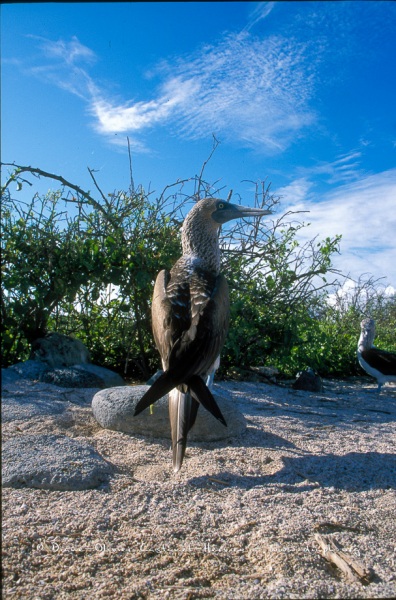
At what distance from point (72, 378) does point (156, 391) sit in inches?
133

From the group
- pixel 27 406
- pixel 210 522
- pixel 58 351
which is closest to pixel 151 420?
pixel 27 406

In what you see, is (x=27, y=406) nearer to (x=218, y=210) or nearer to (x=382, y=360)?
(x=218, y=210)

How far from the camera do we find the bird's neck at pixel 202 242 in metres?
4.09

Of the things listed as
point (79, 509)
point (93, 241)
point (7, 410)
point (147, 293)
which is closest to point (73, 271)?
point (93, 241)

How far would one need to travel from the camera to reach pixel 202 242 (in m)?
4.11

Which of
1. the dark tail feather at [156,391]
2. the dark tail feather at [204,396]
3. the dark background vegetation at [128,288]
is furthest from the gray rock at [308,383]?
the dark tail feather at [156,391]

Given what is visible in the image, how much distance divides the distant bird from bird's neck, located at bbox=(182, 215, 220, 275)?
14.9 ft

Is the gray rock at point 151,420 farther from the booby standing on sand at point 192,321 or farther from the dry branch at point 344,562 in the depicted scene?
the dry branch at point 344,562

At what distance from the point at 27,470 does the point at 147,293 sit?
370cm

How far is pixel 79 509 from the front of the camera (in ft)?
8.20

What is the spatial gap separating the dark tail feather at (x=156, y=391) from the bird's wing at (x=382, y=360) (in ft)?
19.4

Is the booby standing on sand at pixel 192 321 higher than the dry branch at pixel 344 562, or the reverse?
the booby standing on sand at pixel 192 321

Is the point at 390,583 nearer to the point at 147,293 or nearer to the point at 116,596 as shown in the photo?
the point at 116,596

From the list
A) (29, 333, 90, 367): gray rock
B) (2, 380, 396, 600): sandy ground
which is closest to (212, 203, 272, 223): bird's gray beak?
(2, 380, 396, 600): sandy ground
